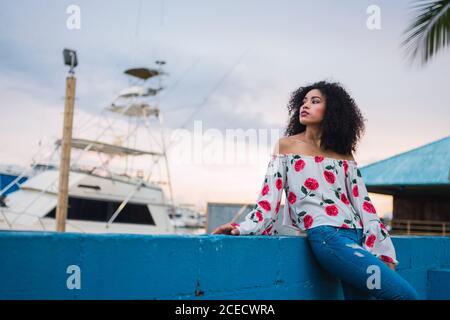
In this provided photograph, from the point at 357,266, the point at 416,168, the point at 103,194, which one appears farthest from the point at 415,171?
the point at 357,266

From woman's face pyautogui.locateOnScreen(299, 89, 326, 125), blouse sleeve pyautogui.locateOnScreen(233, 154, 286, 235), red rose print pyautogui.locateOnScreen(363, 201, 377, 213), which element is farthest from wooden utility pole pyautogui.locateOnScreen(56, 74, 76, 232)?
red rose print pyautogui.locateOnScreen(363, 201, 377, 213)

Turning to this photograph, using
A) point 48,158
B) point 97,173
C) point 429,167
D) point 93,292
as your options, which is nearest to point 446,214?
point 429,167

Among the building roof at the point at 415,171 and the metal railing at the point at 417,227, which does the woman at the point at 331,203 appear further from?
the metal railing at the point at 417,227

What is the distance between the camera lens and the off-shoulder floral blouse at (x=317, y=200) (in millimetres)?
2441

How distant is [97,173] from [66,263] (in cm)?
1419

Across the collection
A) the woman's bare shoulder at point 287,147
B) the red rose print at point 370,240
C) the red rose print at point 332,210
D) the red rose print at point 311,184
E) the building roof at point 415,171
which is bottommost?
the red rose print at point 370,240

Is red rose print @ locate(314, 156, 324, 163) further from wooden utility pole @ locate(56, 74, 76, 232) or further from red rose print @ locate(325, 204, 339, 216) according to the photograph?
wooden utility pole @ locate(56, 74, 76, 232)

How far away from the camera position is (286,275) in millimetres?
2564

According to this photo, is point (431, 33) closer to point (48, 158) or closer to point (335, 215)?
point (335, 215)

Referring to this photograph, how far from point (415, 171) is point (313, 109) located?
12.7 meters

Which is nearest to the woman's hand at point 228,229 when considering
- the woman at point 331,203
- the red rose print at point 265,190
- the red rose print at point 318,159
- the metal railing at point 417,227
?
the woman at point 331,203

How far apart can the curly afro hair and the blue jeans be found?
50cm

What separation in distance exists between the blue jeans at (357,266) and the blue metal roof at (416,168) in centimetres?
1167
